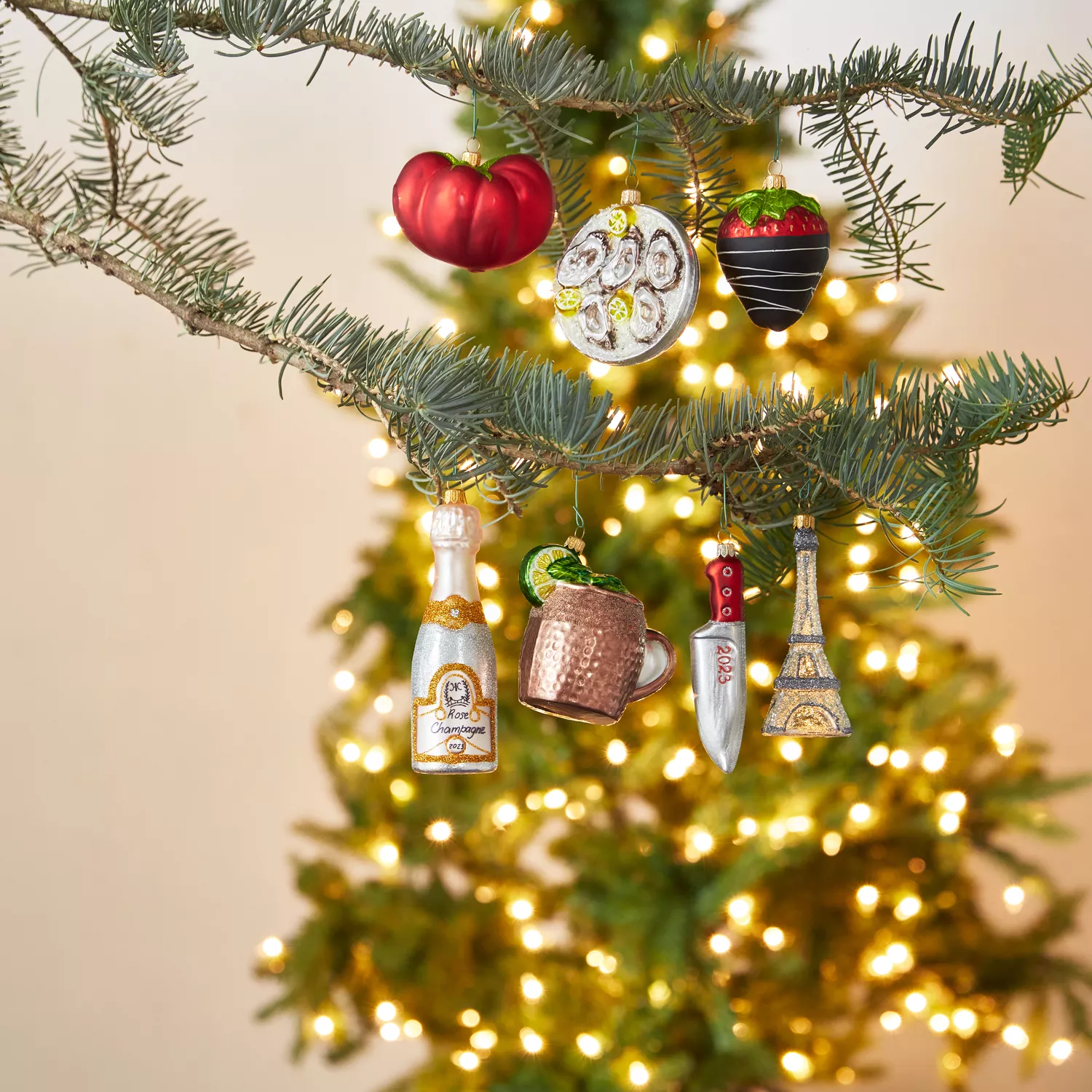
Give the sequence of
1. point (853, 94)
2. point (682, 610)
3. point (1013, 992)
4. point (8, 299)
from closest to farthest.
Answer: point (853, 94) < point (682, 610) < point (1013, 992) < point (8, 299)

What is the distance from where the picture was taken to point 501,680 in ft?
4.34

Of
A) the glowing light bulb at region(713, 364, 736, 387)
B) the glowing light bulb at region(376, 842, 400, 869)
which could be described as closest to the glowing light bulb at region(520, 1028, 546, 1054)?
the glowing light bulb at region(376, 842, 400, 869)

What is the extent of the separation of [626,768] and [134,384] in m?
1.08

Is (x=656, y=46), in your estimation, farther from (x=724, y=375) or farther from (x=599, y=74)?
(x=599, y=74)

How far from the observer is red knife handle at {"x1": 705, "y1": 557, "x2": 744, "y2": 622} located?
1.87 ft

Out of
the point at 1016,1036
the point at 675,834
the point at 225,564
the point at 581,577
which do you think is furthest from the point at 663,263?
the point at 225,564

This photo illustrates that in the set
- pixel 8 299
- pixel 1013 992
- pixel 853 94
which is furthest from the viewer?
pixel 8 299

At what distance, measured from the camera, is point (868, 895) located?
1.31 metres

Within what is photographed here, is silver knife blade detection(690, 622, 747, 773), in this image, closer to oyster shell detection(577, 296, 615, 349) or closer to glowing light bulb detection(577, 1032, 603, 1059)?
oyster shell detection(577, 296, 615, 349)

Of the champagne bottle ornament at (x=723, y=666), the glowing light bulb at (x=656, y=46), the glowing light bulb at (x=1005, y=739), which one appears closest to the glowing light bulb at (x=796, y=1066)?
the glowing light bulb at (x=1005, y=739)

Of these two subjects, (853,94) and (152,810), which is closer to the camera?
(853,94)

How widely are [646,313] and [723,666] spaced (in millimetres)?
175

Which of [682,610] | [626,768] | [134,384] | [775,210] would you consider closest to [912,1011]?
[626,768]

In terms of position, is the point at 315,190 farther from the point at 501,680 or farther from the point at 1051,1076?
the point at 1051,1076
